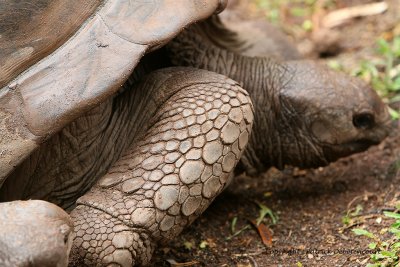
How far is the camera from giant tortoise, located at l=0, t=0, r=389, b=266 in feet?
10.1

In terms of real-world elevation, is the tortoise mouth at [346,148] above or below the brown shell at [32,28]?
below

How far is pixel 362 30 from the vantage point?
6355mm

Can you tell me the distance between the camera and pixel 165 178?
3217 millimetres

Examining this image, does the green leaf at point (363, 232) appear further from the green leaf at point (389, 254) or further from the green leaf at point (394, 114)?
the green leaf at point (394, 114)

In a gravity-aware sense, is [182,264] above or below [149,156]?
below

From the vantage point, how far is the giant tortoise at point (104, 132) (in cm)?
308

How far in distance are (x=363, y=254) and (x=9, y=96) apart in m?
1.79

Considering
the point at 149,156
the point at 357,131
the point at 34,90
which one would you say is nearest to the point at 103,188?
the point at 149,156

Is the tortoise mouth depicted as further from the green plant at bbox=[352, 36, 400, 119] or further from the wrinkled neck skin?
the green plant at bbox=[352, 36, 400, 119]

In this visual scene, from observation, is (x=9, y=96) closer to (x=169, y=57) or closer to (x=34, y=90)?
(x=34, y=90)

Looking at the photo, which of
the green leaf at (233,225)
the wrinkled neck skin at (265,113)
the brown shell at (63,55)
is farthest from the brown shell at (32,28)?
the green leaf at (233,225)

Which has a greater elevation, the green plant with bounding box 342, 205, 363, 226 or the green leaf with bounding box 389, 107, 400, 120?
the green leaf with bounding box 389, 107, 400, 120

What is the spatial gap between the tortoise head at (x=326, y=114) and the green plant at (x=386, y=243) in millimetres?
647

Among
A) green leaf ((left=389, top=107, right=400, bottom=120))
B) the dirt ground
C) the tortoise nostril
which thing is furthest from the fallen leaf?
green leaf ((left=389, top=107, right=400, bottom=120))
